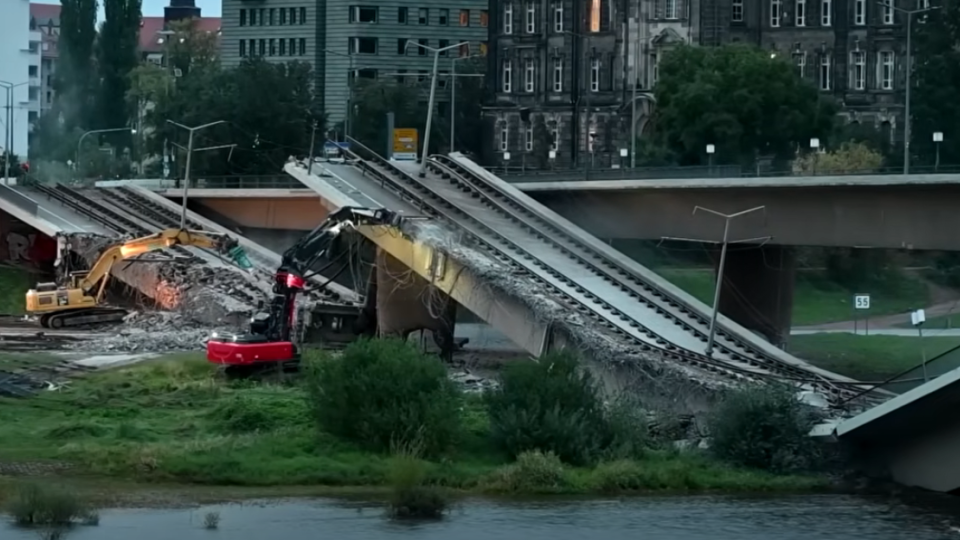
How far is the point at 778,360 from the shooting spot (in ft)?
175

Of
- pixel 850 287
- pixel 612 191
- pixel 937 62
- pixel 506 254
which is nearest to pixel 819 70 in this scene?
pixel 937 62

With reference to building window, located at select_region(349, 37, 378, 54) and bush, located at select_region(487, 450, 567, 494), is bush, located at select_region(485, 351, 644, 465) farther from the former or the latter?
building window, located at select_region(349, 37, 378, 54)

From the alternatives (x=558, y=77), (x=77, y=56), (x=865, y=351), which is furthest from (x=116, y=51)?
(x=865, y=351)

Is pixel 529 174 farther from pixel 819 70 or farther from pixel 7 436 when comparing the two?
pixel 819 70

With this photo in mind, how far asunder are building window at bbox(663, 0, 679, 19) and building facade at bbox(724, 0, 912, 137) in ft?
6.85

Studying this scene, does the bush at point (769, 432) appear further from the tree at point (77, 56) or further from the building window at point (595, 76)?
the tree at point (77, 56)

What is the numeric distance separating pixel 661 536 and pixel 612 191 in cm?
3226

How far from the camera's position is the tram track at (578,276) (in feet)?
169

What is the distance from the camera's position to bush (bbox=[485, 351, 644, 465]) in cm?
4441

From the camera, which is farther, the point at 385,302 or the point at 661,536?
the point at 385,302

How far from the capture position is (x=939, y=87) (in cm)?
11031

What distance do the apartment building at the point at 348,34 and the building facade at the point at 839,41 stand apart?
31472mm

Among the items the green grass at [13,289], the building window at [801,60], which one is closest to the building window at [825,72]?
the building window at [801,60]

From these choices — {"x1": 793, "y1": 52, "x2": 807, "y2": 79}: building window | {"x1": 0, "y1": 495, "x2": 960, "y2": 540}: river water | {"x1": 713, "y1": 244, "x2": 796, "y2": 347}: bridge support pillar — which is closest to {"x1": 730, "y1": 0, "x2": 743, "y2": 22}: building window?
{"x1": 793, "y1": 52, "x2": 807, "y2": 79}: building window
